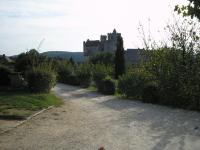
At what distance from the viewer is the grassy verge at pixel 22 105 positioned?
14.7m

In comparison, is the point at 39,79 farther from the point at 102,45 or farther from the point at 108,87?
the point at 102,45

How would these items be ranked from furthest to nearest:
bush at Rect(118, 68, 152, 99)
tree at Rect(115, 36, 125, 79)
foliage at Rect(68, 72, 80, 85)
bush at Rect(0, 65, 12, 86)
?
tree at Rect(115, 36, 125, 79) → foliage at Rect(68, 72, 80, 85) → bush at Rect(0, 65, 12, 86) → bush at Rect(118, 68, 152, 99)

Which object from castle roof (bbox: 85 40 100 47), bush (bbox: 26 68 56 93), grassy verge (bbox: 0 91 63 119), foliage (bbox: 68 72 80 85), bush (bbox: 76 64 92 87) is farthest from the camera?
castle roof (bbox: 85 40 100 47)

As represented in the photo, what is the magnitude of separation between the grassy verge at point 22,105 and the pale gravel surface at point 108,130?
1.83 ft

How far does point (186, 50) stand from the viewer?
20609 mm

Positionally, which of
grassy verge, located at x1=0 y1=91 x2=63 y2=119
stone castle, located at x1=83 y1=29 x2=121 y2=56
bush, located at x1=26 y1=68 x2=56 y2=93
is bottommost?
grassy verge, located at x1=0 y1=91 x2=63 y2=119

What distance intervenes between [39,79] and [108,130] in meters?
10.8

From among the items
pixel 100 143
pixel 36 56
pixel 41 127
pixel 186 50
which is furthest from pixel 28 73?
pixel 100 143

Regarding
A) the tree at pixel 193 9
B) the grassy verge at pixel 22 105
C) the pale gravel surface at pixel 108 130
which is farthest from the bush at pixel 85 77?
the tree at pixel 193 9

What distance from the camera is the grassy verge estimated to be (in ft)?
48.3

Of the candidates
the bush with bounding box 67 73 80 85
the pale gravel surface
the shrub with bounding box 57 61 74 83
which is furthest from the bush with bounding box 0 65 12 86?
the shrub with bounding box 57 61 74 83

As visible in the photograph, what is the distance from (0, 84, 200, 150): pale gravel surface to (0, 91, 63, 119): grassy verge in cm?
56

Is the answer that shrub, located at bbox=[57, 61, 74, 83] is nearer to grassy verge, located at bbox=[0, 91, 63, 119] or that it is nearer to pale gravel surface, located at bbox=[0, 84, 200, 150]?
grassy verge, located at bbox=[0, 91, 63, 119]

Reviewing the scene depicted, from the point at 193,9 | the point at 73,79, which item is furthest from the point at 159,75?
the point at 73,79
